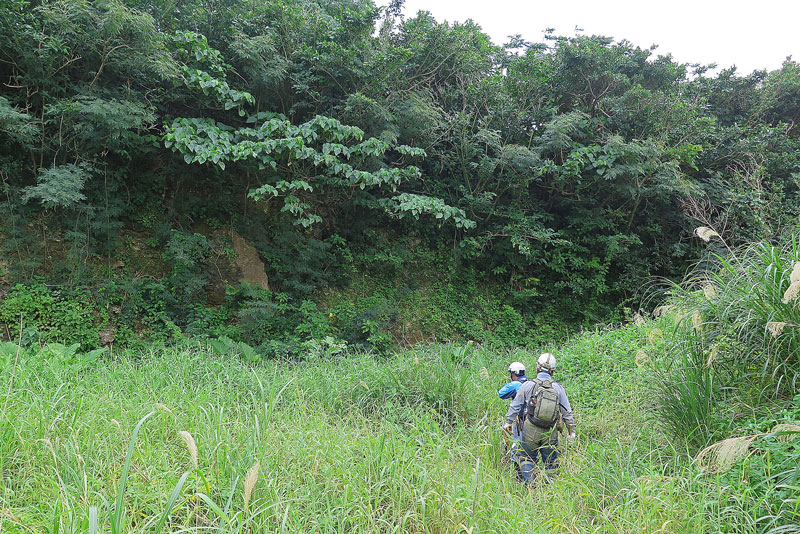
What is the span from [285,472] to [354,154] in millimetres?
5974

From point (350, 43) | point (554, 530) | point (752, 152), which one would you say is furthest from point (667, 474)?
point (752, 152)

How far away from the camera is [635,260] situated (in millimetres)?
10297

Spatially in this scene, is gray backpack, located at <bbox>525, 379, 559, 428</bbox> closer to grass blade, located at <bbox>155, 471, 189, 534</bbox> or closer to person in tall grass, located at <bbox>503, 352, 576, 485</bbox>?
person in tall grass, located at <bbox>503, 352, 576, 485</bbox>

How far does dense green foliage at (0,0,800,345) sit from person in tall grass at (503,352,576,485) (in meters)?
4.36

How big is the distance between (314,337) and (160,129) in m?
4.71

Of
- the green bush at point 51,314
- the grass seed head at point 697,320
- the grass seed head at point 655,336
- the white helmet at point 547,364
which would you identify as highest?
the grass seed head at point 697,320

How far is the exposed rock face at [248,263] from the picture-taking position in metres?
7.85

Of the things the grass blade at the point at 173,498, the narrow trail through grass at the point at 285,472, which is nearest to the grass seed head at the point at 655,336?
the narrow trail through grass at the point at 285,472

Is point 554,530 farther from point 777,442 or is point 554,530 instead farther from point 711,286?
point 711,286

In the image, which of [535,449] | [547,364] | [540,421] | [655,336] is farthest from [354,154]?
[535,449]

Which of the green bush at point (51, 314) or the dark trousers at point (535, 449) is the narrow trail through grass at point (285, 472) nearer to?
the dark trousers at point (535, 449)

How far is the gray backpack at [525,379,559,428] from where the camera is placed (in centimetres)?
337

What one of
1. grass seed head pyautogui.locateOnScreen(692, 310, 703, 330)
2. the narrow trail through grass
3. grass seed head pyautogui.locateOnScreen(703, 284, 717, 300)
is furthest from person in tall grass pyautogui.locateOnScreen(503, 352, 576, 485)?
grass seed head pyautogui.locateOnScreen(703, 284, 717, 300)

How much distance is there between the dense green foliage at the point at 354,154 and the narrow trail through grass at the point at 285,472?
→ 3.71 meters
